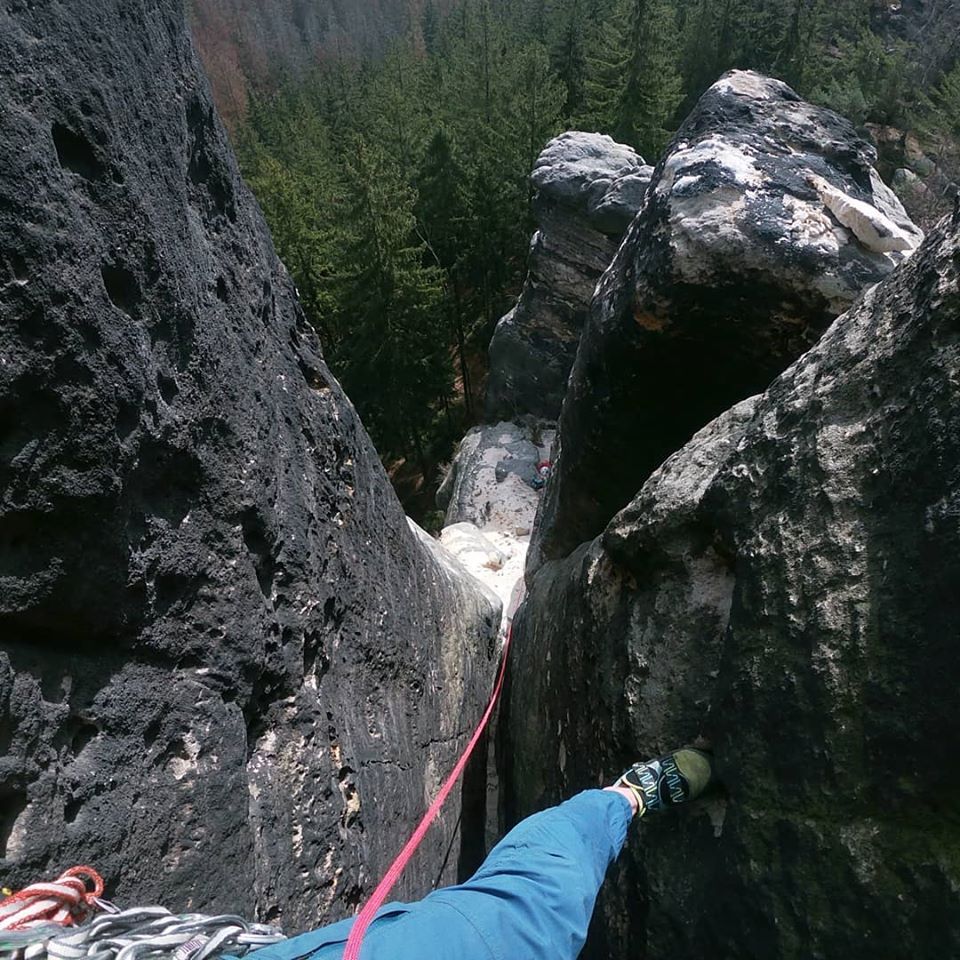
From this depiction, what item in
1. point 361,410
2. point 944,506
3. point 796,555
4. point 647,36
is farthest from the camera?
point 647,36

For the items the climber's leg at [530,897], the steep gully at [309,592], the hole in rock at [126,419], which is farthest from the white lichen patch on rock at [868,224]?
the hole in rock at [126,419]

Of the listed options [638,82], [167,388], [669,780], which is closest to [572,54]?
[638,82]

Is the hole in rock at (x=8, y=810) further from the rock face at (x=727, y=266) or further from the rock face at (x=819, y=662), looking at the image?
the rock face at (x=727, y=266)

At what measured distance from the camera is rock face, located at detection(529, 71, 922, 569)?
14.6 feet

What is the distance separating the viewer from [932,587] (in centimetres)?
206

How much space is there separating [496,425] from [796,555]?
14340mm

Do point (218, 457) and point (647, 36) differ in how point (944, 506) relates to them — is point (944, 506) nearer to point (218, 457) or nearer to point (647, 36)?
point (218, 457)

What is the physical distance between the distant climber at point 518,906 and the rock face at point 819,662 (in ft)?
1.87

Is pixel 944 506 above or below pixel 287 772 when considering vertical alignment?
above

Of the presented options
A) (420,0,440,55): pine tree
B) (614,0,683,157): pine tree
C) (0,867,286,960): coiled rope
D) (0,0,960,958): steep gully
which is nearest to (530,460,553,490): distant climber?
(0,0,960,958): steep gully

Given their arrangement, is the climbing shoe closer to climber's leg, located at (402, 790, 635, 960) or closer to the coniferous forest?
climber's leg, located at (402, 790, 635, 960)

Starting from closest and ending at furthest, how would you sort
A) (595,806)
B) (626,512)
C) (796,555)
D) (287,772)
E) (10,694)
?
(10,694) < (595,806) < (796,555) < (287,772) < (626,512)

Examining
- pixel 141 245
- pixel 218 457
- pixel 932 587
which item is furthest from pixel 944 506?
pixel 141 245

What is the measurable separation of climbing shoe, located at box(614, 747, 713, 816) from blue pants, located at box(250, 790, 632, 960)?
372 mm
